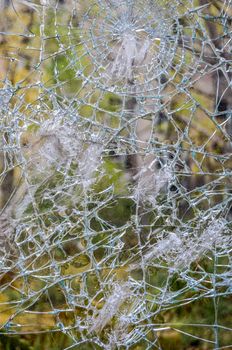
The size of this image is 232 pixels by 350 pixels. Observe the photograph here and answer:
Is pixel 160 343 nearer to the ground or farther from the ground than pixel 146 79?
nearer to the ground

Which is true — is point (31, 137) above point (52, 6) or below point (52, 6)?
below

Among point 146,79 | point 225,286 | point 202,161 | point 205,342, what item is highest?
point 146,79

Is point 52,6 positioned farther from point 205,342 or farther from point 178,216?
point 205,342

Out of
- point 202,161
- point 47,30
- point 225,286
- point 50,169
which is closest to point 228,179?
point 202,161

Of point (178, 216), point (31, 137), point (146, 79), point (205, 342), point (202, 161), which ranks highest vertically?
point (146, 79)

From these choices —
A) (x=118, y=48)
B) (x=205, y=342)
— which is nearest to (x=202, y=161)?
(x=118, y=48)

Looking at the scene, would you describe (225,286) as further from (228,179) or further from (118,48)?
(118,48)
